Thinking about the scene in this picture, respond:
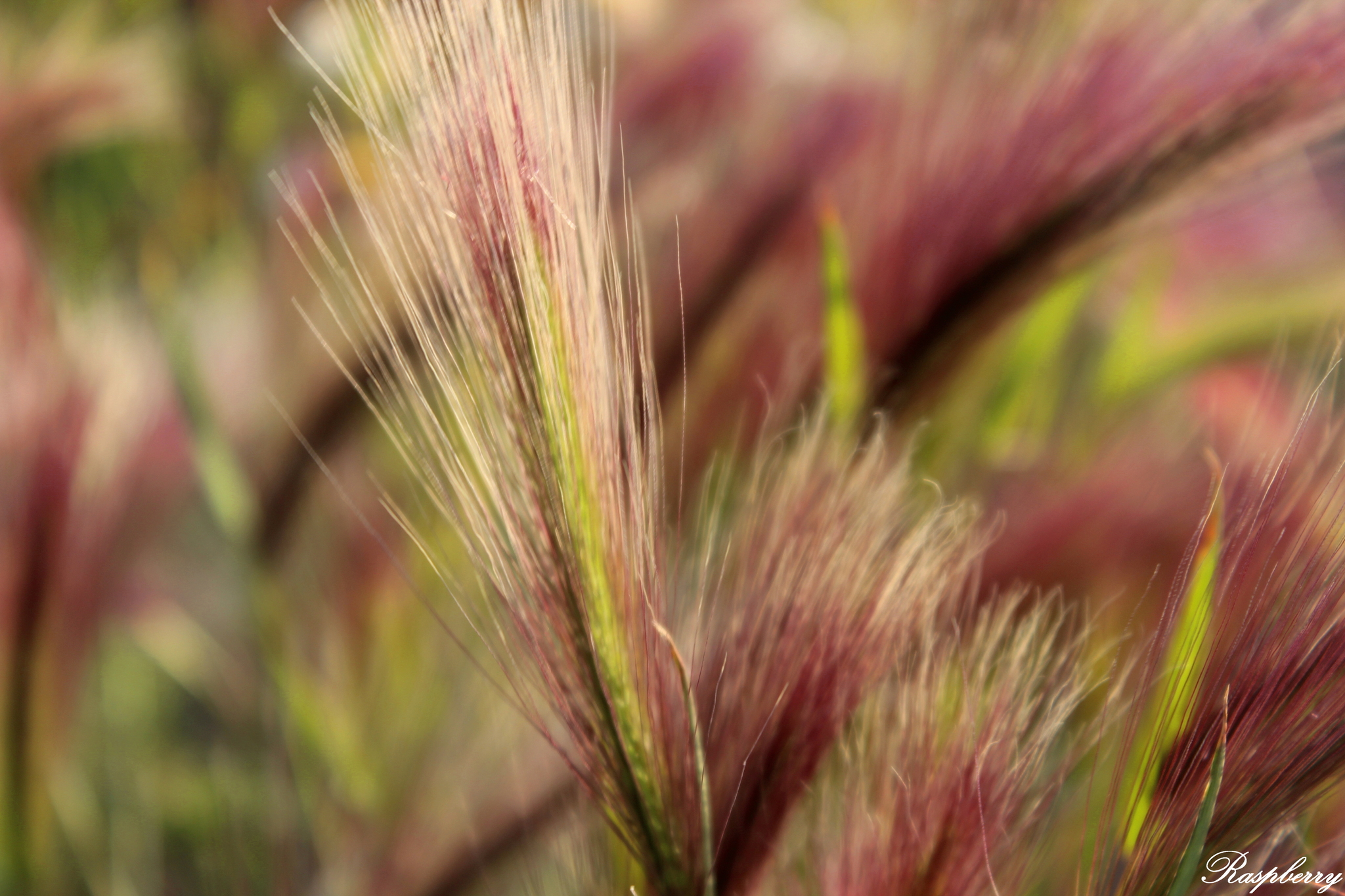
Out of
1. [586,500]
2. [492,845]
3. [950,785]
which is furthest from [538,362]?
[492,845]

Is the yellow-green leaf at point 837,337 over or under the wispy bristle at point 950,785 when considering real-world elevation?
over

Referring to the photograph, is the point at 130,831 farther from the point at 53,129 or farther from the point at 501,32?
the point at 501,32

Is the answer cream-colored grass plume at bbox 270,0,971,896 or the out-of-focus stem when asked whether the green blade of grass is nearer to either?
cream-colored grass plume at bbox 270,0,971,896

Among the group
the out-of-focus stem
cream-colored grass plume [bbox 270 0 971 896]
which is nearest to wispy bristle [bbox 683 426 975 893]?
cream-colored grass plume [bbox 270 0 971 896]

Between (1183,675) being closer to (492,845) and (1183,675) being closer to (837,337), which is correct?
(837,337)

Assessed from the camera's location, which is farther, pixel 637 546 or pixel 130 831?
pixel 130 831

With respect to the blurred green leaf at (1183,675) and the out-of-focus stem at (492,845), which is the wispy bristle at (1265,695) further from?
the out-of-focus stem at (492,845)

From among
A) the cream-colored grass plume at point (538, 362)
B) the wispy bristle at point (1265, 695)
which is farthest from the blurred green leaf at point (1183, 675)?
the cream-colored grass plume at point (538, 362)

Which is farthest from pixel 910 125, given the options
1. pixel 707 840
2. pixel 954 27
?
pixel 707 840
